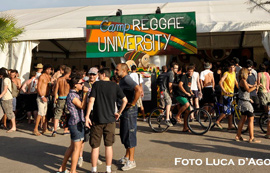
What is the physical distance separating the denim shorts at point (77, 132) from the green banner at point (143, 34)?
7.14 metres

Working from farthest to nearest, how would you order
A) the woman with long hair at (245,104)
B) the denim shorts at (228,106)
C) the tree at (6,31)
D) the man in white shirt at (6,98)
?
the tree at (6,31) → the man in white shirt at (6,98) → the denim shorts at (228,106) → the woman with long hair at (245,104)

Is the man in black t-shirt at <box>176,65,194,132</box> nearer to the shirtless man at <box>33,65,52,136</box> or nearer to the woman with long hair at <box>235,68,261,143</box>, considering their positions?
the woman with long hair at <box>235,68,261,143</box>

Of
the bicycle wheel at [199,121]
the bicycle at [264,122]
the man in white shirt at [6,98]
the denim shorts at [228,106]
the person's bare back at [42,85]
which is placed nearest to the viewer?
the bicycle wheel at [199,121]

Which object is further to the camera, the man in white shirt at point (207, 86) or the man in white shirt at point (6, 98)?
the man in white shirt at point (207, 86)

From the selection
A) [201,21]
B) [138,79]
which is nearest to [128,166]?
[138,79]

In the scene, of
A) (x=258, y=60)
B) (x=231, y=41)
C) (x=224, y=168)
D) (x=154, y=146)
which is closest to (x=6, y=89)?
(x=154, y=146)

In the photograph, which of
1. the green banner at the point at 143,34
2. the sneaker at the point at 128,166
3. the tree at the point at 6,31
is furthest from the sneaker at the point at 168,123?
the tree at the point at 6,31

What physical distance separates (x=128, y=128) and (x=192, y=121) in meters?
2.96

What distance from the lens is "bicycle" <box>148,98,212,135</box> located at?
26.3 feet

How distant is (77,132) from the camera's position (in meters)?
5.20

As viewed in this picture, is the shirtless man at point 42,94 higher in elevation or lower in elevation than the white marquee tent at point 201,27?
lower

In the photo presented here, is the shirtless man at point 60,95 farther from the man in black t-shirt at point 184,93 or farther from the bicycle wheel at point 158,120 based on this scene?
the man in black t-shirt at point 184,93

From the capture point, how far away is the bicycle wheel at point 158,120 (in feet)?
27.8

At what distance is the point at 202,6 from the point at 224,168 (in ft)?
35.2
